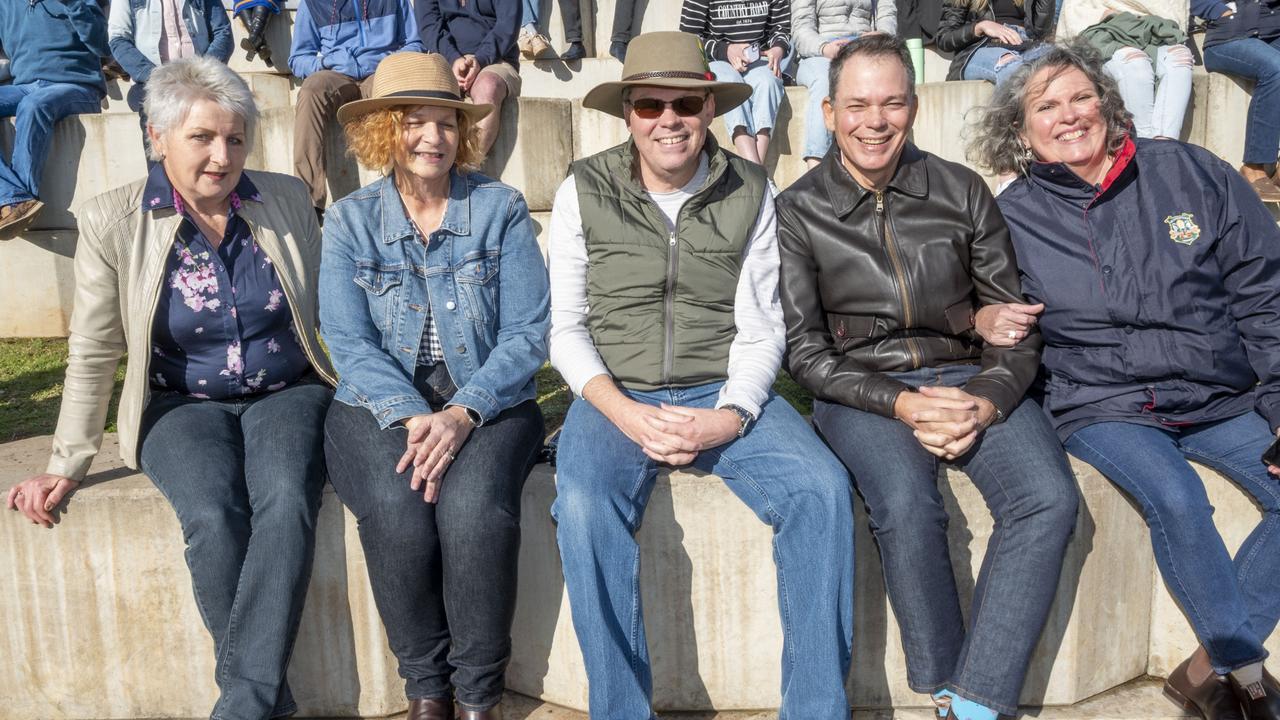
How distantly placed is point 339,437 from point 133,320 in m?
0.67

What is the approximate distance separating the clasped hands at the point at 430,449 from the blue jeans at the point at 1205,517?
1725 mm

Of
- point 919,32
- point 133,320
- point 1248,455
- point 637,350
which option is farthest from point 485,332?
point 919,32

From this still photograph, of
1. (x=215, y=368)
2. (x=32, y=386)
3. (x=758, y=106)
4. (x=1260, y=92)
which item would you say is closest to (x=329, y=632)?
(x=215, y=368)

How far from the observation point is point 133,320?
9.61 ft

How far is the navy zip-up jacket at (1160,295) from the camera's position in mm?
2912

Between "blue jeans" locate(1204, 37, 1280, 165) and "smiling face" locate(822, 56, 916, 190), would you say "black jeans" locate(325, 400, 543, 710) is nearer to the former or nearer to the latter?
"smiling face" locate(822, 56, 916, 190)

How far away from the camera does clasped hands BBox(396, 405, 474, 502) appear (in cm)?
269

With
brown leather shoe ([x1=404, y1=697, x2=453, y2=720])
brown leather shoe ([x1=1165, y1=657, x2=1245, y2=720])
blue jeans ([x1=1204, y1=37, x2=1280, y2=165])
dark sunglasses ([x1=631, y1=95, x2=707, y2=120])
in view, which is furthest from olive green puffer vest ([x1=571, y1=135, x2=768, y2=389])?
blue jeans ([x1=1204, y1=37, x2=1280, y2=165])

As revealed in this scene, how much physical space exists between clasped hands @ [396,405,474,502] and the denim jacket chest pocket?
35cm

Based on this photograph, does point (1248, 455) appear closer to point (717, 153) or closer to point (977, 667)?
point (977, 667)

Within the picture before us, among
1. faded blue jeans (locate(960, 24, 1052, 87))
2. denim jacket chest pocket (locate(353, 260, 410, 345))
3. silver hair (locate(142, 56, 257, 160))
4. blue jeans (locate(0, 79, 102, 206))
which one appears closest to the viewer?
silver hair (locate(142, 56, 257, 160))

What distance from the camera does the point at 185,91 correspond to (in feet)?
9.48

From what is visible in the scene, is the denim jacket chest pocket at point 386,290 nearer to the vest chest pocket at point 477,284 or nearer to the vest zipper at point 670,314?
the vest chest pocket at point 477,284

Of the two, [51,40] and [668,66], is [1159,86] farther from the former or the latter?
[51,40]
